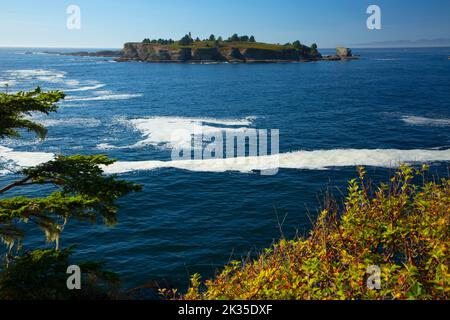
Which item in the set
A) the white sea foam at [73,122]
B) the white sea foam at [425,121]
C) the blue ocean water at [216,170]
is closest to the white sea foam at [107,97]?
the blue ocean water at [216,170]

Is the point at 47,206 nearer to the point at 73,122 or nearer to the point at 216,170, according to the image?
the point at 216,170

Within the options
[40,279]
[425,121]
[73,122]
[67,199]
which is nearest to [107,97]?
[73,122]

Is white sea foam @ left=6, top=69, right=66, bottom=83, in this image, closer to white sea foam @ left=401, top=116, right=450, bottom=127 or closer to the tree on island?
white sea foam @ left=401, top=116, right=450, bottom=127

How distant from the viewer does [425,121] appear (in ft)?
211

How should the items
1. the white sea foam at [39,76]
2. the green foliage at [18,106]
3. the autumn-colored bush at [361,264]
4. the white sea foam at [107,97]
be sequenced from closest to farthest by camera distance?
the autumn-colored bush at [361,264] < the green foliage at [18,106] < the white sea foam at [107,97] < the white sea foam at [39,76]

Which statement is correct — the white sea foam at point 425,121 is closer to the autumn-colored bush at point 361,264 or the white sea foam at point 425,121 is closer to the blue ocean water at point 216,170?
the blue ocean water at point 216,170

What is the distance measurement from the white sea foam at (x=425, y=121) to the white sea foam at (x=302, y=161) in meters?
17.1

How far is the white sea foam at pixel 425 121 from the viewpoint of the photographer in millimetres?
62122

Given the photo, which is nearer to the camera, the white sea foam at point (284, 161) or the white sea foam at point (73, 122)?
the white sea foam at point (284, 161)

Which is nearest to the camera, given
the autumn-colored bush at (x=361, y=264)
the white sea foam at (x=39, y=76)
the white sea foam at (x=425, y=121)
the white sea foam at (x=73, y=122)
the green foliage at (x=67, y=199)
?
the autumn-colored bush at (x=361, y=264)

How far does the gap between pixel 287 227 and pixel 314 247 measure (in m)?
18.0

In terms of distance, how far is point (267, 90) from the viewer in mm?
109000

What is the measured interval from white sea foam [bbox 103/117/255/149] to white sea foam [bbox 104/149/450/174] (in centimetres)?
770

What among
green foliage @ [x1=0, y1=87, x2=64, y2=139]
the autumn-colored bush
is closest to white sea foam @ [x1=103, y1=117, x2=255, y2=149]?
green foliage @ [x1=0, y1=87, x2=64, y2=139]
